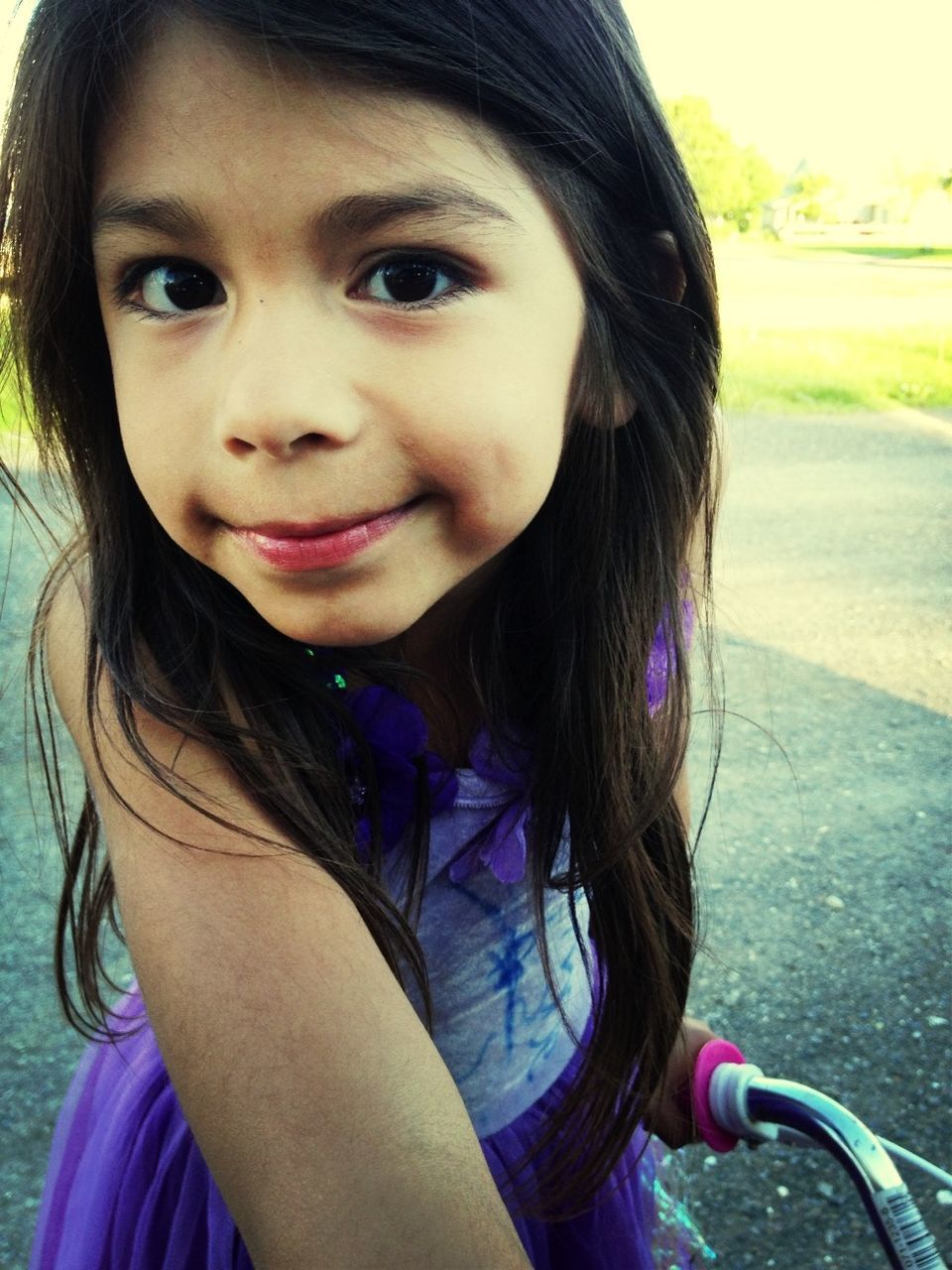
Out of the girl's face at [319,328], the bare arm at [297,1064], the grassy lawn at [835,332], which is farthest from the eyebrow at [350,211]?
the grassy lawn at [835,332]

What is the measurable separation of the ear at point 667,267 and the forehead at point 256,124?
0.30 meters

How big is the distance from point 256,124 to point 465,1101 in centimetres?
86

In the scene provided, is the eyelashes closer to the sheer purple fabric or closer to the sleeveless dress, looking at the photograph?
the sleeveless dress

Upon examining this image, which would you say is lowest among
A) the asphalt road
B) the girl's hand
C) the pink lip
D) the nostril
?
the asphalt road

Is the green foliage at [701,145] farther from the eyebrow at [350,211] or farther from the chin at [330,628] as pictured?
the chin at [330,628]

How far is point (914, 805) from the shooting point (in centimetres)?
227

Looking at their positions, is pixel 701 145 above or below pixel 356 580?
above

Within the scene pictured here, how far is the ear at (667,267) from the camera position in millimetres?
991

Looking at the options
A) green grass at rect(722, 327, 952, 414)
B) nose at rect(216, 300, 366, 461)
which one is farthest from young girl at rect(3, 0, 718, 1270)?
green grass at rect(722, 327, 952, 414)

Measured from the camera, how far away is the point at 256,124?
68 centimetres

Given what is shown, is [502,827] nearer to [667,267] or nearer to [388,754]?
[388,754]

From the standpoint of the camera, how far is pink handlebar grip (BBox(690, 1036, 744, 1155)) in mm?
1147

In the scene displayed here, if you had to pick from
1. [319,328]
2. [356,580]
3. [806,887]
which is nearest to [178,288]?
[319,328]

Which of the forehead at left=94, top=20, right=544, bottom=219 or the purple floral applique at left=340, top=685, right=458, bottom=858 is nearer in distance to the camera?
the forehead at left=94, top=20, right=544, bottom=219
